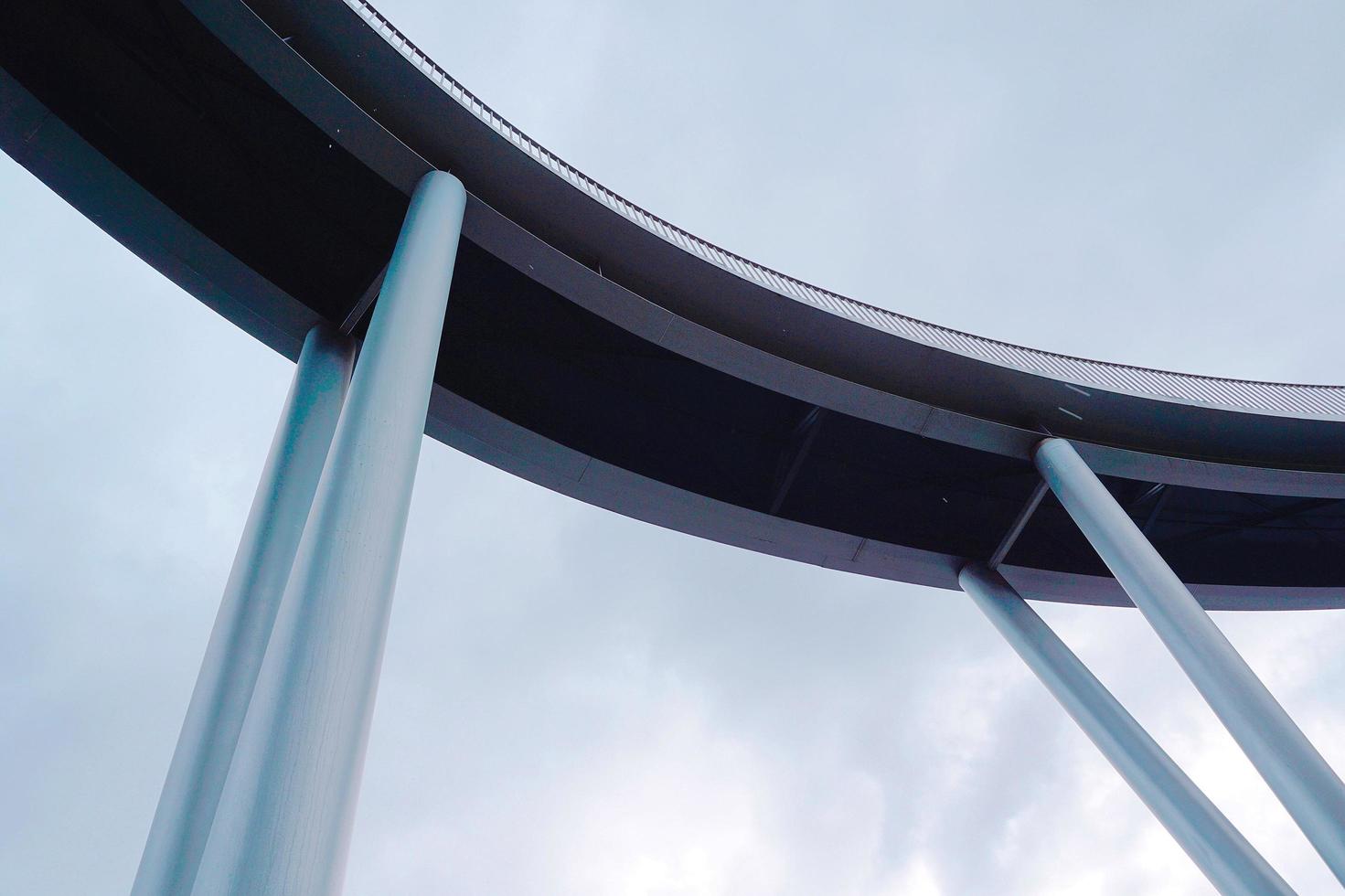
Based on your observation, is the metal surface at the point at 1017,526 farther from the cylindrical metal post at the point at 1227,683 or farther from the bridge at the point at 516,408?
the cylindrical metal post at the point at 1227,683

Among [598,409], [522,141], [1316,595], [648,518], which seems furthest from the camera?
[1316,595]

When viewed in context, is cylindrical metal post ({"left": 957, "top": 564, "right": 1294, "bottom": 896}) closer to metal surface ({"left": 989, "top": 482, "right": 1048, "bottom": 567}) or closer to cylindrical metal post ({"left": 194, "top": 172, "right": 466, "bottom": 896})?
metal surface ({"left": 989, "top": 482, "right": 1048, "bottom": 567})

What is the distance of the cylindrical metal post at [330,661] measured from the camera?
15.3ft

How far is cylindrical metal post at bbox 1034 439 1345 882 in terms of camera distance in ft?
34.8

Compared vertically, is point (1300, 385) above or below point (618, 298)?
above

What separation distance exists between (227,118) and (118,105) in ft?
4.41

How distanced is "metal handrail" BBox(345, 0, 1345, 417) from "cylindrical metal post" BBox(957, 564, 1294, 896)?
4508 millimetres

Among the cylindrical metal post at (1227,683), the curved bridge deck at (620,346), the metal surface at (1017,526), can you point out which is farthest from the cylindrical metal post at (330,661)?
the metal surface at (1017,526)

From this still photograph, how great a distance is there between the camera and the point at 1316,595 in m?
20.2

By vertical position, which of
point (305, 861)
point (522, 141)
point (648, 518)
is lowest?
point (305, 861)

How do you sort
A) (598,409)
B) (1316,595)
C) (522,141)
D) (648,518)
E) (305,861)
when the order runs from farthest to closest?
1. (1316,595)
2. (648,518)
3. (598,409)
4. (522,141)
5. (305,861)

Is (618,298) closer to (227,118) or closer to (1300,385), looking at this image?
(227,118)

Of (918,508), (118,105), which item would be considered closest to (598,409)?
(918,508)

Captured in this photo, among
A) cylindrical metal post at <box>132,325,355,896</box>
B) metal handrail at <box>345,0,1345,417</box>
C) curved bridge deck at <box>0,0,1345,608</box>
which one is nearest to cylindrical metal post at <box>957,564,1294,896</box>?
curved bridge deck at <box>0,0,1345,608</box>
